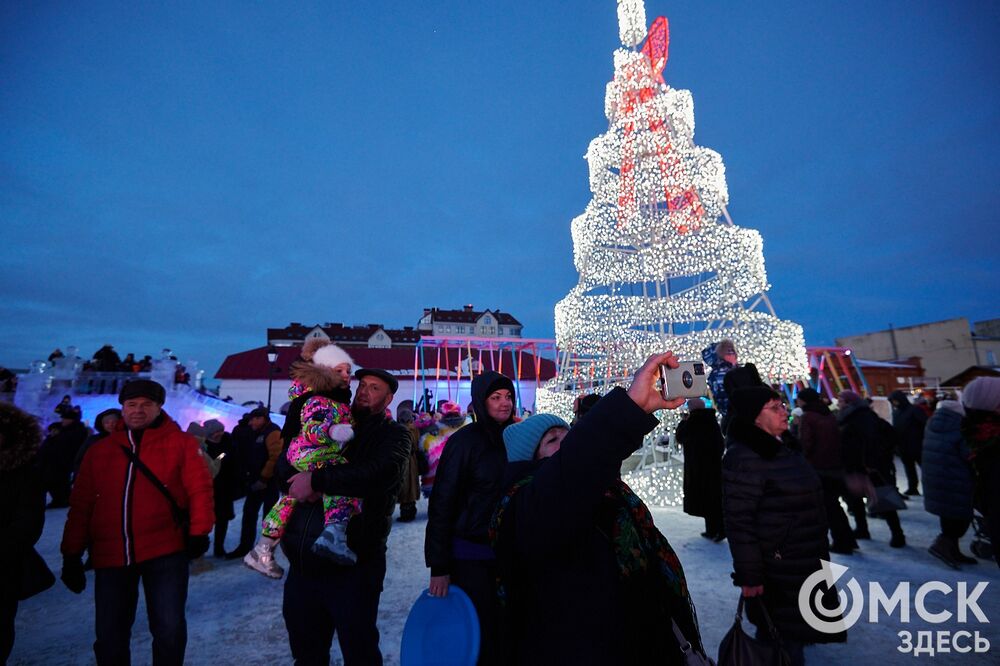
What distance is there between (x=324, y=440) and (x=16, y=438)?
6.08ft

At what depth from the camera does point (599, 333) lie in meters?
9.38

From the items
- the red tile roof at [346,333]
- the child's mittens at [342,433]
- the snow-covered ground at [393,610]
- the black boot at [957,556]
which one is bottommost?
the snow-covered ground at [393,610]

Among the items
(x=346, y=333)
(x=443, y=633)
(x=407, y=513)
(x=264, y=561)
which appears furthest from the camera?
(x=346, y=333)

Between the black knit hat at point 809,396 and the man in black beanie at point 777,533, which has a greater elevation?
the black knit hat at point 809,396

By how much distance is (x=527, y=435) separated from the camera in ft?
5.02

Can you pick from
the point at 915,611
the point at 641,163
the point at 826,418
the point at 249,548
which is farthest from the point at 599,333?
the point at 249,548

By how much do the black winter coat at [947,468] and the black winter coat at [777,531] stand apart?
3443 mm

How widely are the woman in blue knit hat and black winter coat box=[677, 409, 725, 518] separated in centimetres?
477

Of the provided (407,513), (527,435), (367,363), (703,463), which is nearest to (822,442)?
(703,463)

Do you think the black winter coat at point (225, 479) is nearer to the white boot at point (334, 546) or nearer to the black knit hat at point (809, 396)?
the white boot at point (334, 546)

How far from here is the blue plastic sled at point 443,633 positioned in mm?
1700

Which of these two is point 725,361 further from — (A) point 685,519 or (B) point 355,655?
(B) point 355,655

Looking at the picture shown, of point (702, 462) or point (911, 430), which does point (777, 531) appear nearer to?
point (702, 462)

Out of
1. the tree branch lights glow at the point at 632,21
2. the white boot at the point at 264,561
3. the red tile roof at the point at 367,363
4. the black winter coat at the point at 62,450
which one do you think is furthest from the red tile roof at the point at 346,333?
the white boot at the point at 264,561
